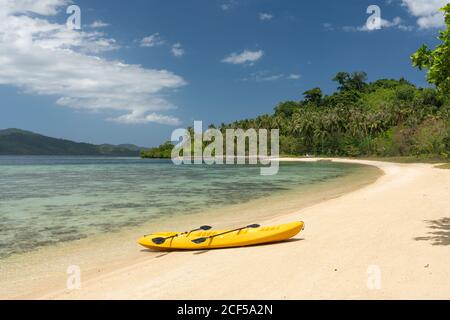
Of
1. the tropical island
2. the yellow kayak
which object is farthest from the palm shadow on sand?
the tropical island

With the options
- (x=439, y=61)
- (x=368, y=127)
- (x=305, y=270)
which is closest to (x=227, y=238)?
(x=305, y=270)

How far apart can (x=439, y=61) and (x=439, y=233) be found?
16.0 feet

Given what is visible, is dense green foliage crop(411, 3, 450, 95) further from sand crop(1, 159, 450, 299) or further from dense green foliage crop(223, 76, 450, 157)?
dense green foliage crop(223, 76, 450, 157)

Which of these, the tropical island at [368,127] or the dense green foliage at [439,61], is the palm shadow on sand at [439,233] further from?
the tropical island at [368,127]

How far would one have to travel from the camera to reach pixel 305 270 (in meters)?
7.38

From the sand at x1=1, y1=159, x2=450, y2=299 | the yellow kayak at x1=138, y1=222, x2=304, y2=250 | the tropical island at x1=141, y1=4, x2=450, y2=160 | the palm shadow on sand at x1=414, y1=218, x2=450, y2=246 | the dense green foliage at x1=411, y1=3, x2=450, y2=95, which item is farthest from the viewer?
the tropical island at x1=141, y1=4, x2=450, y2=160

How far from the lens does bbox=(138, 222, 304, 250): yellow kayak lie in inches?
390

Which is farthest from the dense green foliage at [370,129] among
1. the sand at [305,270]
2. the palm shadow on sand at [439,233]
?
the sand at [305,270]

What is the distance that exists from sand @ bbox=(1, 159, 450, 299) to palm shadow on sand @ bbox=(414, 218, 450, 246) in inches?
0.9

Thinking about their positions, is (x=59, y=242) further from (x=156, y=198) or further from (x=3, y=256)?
(x=156, y=198)

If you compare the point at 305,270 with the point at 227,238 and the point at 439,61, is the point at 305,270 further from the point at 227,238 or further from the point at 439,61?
the point at 439,61

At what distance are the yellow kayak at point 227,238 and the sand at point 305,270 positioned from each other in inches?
9.3
